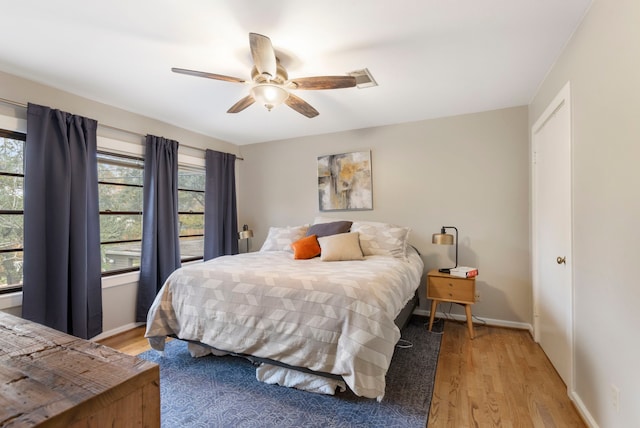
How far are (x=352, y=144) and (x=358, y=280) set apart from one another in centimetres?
246

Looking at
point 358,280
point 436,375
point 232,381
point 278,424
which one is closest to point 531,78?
point 358,280

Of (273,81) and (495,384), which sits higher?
(273,81)

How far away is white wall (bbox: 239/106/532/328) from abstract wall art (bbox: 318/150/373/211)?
3.8 inches

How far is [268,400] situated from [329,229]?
6.10 ft

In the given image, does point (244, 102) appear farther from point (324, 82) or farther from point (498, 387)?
point (498, 387)

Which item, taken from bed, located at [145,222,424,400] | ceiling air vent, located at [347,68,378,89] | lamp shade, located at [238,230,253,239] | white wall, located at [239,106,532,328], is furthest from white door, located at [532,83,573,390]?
lamp shade, located at [238,230,253,239]

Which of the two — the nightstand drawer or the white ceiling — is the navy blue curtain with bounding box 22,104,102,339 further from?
Answer: the nightstand drawer

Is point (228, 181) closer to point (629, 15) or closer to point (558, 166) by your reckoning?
point (558, 166)

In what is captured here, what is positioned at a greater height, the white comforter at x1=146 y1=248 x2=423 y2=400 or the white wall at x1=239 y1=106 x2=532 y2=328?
the white wall at x1=239 y1=106 x2=532 y2=328

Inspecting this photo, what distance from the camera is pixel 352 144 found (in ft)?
13.2

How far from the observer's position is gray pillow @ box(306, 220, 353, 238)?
133 inches

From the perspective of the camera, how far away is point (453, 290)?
293cm

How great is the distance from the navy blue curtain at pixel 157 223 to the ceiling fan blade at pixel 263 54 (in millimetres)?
2080

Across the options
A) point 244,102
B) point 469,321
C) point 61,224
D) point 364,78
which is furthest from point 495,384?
point 61,224
